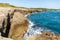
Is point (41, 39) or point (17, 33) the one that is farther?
point (17, 33)

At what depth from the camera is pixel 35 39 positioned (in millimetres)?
14312

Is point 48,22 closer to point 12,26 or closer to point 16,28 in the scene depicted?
point 16,28

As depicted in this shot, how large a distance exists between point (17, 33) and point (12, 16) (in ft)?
14.9

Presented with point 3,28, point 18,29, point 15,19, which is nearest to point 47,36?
point 3,28

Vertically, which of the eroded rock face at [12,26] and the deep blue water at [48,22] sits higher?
the eroded rock face at [12,26]

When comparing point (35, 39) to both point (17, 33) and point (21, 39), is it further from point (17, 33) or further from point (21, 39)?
point (17, 33)

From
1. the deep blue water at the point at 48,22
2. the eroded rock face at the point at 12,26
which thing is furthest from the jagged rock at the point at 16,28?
the deep blue water at the point at 48,22

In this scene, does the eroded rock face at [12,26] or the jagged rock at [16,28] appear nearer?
the eroded rock face at [12,26]

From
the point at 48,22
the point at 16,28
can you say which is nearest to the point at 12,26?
the point at 16,28

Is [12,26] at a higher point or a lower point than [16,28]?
higher

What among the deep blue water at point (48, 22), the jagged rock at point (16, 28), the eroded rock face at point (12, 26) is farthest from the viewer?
the deep blue water at point (48, 22)

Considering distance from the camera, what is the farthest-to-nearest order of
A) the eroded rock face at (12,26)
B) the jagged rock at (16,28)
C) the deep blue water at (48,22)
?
the deep blue water at (48,22)
the jagged rock at (16,28)
the eroded rock face at (12,26)

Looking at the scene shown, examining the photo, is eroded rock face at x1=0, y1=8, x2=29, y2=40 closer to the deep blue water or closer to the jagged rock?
the jagged rock

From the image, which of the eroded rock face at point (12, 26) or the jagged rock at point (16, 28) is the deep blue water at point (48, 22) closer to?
the jagged rock at point (16, 28)
